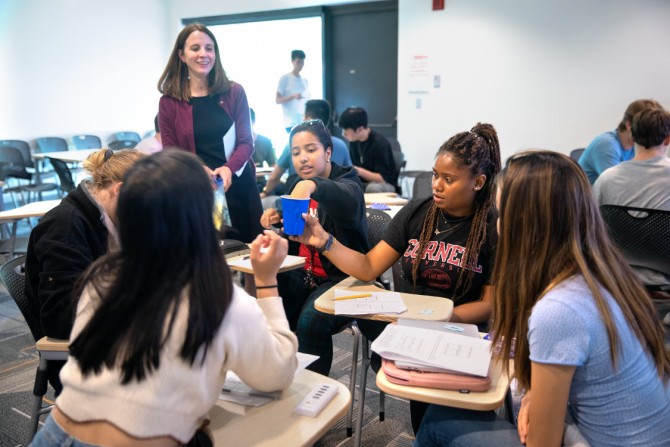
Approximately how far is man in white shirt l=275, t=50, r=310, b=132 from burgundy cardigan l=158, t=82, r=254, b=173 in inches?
159

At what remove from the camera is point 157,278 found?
97 centimetres

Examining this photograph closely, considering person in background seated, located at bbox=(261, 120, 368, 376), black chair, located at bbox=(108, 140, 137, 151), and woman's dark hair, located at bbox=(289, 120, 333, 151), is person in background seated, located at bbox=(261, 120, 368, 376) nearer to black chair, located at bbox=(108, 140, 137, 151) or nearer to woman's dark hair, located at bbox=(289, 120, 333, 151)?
woman's dark hair, located at bbox=(289, 120, 333, 151)

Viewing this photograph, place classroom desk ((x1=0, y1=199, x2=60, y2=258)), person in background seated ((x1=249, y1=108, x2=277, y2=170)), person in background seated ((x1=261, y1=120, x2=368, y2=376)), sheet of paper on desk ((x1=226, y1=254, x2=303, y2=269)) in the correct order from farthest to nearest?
1. person in background seated ((x1=249, y1=108, x2=277, y2=170))
2. classroom desk ((x1=0, y1=199, x2=60, y2=258))
3. sheet of paper on desk ((x1=226, y1=254, x2=303, y2=269))
4. person in background seated ((x1=261, y1=120, x2=368, y2=376))

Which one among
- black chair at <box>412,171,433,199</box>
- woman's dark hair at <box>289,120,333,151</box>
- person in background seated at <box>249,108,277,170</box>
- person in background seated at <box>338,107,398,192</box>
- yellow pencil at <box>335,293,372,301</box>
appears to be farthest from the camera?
person in background seated at <box>249,108,277,170</box>

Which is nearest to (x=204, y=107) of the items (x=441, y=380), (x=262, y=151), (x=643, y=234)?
(x=441, y=380)

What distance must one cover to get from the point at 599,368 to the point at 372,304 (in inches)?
31.9

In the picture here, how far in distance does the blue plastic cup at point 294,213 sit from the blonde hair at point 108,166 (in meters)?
0.52

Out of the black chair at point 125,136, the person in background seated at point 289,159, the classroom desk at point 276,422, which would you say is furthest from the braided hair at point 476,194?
the black chair at point 125,136

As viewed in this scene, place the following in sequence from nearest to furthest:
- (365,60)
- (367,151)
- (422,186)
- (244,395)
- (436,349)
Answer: (244,395) < (436,349) < (422,186) < (367,151) < (365,60)

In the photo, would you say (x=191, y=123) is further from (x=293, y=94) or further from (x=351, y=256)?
(x=293, y=94)

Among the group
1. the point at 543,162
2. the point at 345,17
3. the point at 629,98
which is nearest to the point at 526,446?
the point at 543,162

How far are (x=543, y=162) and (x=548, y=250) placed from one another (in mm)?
203

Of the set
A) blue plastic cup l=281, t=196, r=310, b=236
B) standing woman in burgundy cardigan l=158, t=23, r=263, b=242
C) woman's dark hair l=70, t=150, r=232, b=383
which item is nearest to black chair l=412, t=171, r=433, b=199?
standing woman in burgundy cardigan l=158, t=23, r=263, b=242

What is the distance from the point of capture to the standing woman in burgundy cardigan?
297 centimetres
